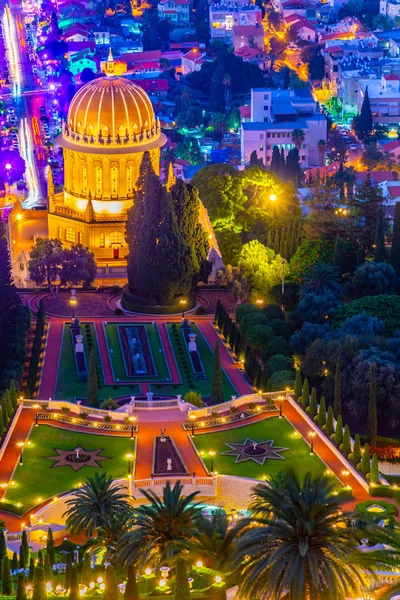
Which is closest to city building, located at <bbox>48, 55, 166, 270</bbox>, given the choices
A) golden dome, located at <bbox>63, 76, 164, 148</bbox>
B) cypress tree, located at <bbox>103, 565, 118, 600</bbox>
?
golden dome, located at <bbox>63, 76, 164, 148</bbox>

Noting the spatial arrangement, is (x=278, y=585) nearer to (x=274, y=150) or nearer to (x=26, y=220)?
(x=26, y=220)

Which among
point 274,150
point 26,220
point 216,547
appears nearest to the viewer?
point 216,547

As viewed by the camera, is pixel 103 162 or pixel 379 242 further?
pixel 103 162

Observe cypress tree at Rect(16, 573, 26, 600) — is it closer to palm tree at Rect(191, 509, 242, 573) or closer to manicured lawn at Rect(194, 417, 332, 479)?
palm tree at Rect(191, 509, 242, 573)

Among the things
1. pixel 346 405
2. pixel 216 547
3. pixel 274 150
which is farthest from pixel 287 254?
pixel 216 547

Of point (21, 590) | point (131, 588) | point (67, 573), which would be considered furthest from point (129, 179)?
point (131, 588)

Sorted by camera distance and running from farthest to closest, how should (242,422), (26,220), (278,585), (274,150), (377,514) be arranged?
(274,150)
(26,220)
(242,422)
(377,514)
(278,585)

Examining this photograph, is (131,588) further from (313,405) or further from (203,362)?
(203,362)
